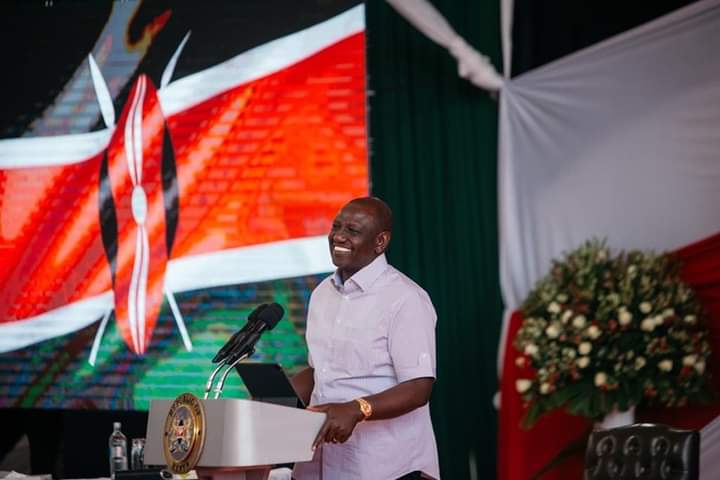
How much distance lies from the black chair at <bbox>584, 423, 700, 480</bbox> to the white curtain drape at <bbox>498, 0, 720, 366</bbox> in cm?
195

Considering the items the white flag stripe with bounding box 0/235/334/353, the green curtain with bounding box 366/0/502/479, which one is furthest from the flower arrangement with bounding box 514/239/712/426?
the white flag stripe with bounding box 0/235/334/353

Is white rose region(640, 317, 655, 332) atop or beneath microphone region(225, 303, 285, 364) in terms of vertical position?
atop

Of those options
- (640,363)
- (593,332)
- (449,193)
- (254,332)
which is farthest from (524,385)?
(254,332)

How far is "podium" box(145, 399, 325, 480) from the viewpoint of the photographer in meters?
2.56

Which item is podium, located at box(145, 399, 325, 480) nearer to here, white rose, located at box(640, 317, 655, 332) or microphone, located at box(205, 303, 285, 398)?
microphone, located at box(205, 303, 285, 398)

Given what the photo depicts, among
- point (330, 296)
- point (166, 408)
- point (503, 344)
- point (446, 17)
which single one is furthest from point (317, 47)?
point (166, 408)

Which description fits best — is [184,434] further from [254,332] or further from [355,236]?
[355,236]

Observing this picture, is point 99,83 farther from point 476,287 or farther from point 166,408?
point 166,408

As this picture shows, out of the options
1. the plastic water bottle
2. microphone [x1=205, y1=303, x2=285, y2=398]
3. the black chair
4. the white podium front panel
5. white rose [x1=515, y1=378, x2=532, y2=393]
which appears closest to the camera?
the white podium front panel

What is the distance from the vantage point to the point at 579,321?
4.54 m

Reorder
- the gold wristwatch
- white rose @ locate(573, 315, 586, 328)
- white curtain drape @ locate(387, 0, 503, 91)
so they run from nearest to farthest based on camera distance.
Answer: the gold wristwatch, white rose @ locate(573, 315, 586, 328), white curtain drape @ locate(387, 0, 503, 91)

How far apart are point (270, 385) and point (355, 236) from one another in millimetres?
497

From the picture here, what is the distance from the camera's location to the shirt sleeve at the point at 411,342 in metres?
3.01

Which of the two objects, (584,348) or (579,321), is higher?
(579,321)
